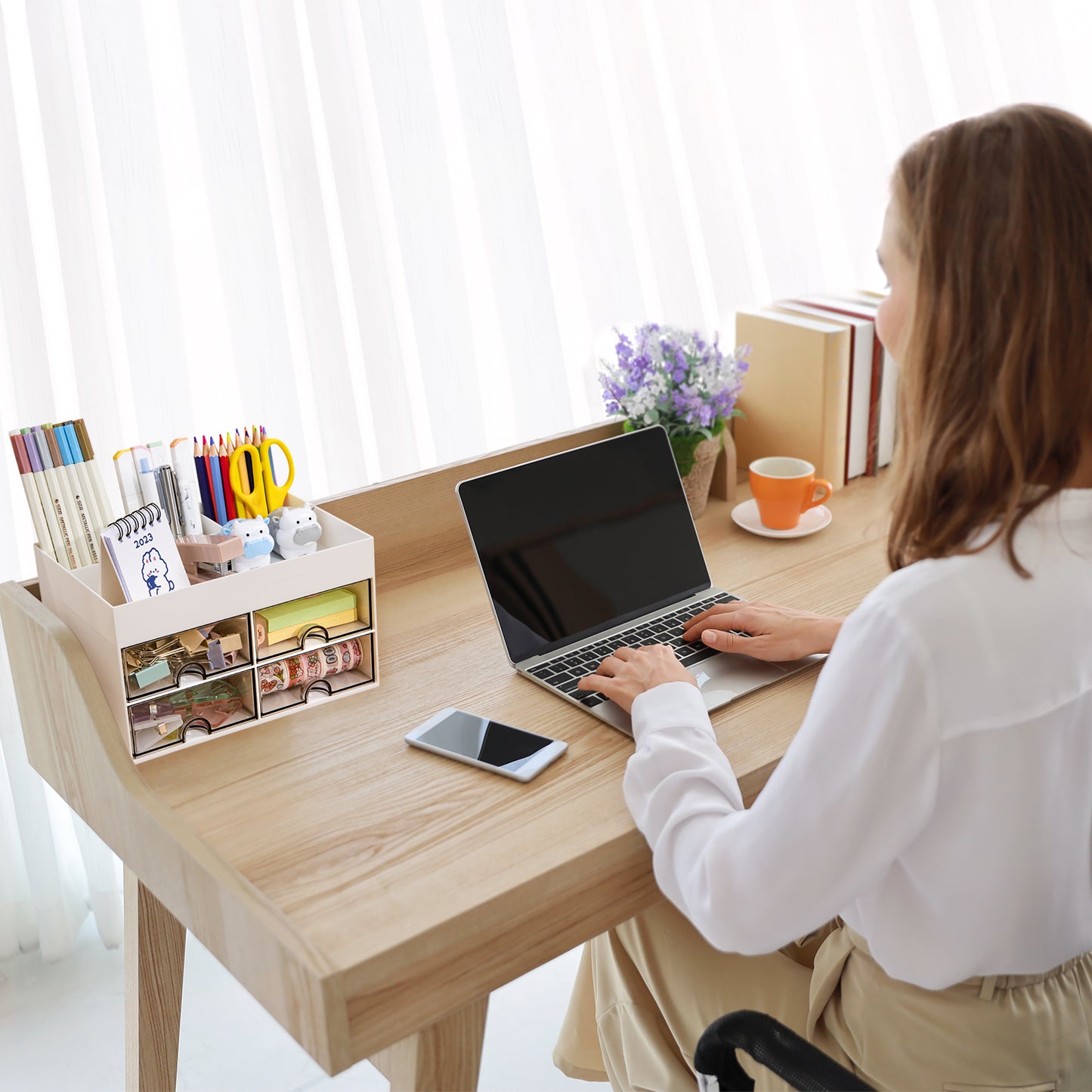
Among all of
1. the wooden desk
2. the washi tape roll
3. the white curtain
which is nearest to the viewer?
the wooden desk

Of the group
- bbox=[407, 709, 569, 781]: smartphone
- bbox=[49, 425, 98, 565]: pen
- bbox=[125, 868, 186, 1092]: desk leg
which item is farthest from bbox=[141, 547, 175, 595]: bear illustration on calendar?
bbox=[125, 868, 186, 1092]: desk leg

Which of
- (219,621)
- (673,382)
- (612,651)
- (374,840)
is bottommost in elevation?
(374,840)

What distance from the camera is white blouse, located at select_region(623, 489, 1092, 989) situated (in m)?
0.75

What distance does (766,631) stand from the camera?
4.03 ft

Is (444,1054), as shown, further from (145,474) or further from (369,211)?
(369,211)

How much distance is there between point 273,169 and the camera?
161 centimetres

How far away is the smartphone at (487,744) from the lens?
1.05 m

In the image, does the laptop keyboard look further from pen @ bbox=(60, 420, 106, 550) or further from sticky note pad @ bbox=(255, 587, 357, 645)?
pen @ bbox=(60, 420, 106, 550)

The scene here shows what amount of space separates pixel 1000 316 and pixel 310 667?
742 mm

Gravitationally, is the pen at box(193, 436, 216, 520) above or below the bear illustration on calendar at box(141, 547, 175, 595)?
above

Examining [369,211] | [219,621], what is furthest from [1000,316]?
[369,211]

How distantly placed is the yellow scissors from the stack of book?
779mm

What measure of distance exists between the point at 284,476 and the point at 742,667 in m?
0.54

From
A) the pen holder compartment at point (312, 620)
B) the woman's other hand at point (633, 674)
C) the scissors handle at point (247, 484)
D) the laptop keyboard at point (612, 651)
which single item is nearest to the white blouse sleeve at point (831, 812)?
the woman's other hand at point (633, 674)
